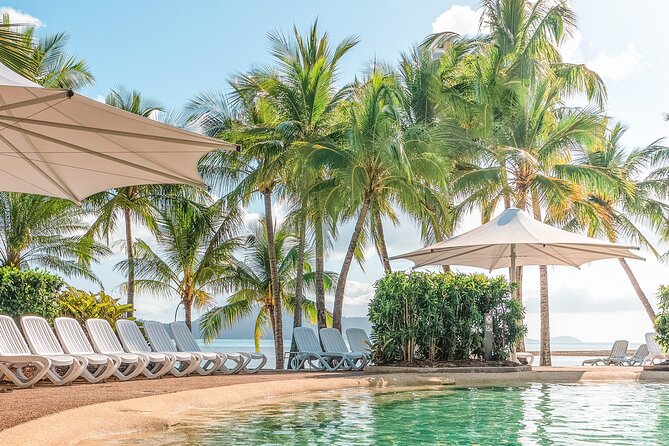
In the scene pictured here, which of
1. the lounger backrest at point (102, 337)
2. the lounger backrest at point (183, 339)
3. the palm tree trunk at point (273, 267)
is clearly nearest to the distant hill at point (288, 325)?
the palm tree trunk at point (273, 267)

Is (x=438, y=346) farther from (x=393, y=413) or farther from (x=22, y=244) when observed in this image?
(x=22, y=244)

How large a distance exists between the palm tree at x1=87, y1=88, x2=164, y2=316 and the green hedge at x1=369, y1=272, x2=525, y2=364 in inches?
454

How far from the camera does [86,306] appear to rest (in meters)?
14.6

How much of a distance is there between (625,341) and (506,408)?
51.2 ft

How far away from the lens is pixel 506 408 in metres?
9.13

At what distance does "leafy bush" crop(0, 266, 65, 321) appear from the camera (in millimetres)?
12703

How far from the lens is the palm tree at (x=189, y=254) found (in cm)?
2403

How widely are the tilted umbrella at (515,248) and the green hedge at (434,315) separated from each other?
2.68 ft

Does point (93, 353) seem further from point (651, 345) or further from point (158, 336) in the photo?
point (651, 345)

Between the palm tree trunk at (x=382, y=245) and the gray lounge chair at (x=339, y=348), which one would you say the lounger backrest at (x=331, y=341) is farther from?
the palm tree trunk at (x=382, y=245)

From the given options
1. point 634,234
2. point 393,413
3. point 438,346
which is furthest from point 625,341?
point 393,413

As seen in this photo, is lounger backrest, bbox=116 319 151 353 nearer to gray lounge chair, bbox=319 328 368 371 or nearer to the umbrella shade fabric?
gray lounge chair, bbox=319 328 368 371

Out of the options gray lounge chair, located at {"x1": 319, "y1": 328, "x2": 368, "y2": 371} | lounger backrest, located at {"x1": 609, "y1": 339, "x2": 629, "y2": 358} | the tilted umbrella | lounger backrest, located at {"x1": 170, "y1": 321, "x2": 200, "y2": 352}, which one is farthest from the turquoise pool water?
lounger backrest, located at {"x1": 609, "y1": 339, "x2": 629, "y2": 358}

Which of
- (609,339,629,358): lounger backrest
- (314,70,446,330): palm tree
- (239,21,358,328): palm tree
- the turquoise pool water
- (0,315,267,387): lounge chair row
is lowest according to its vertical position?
the turquoise pool water
